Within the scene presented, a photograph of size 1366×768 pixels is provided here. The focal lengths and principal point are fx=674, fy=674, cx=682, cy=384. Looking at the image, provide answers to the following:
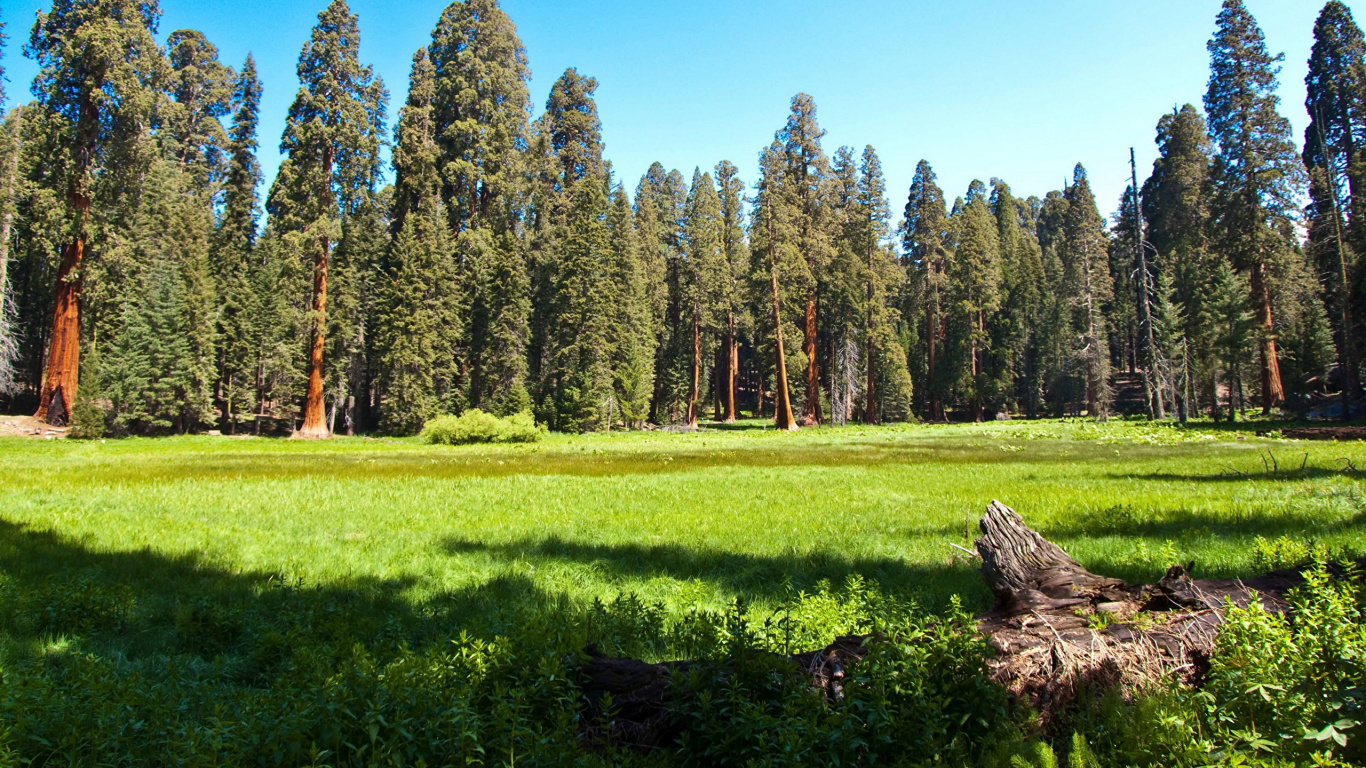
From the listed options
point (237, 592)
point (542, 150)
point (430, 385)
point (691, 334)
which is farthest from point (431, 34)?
point (237, 592)

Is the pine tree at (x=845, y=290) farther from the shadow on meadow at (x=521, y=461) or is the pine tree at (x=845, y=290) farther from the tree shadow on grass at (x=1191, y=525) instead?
the tree shadow on grass at (x=1191, y=525)

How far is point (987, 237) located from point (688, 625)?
230 feet

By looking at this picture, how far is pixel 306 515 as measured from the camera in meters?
12.6

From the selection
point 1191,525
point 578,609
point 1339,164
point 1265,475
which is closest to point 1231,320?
point 1339,164

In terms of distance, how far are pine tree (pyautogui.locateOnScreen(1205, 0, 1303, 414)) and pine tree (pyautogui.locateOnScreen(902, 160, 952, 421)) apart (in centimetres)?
2461

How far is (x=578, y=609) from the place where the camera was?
7.07 metres

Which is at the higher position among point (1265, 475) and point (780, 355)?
point (780, 355)

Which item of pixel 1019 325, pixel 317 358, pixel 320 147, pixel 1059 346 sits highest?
pixel 320 147

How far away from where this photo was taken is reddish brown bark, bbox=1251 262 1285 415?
126 feet

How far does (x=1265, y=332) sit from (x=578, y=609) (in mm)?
46517

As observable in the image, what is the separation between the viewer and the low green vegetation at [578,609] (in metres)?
3.55

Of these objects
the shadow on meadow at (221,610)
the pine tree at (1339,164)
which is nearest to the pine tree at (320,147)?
the shadow on meadow at (221,610)

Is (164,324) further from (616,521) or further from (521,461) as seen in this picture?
(616,521)

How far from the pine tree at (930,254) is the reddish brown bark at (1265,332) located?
26424mm
